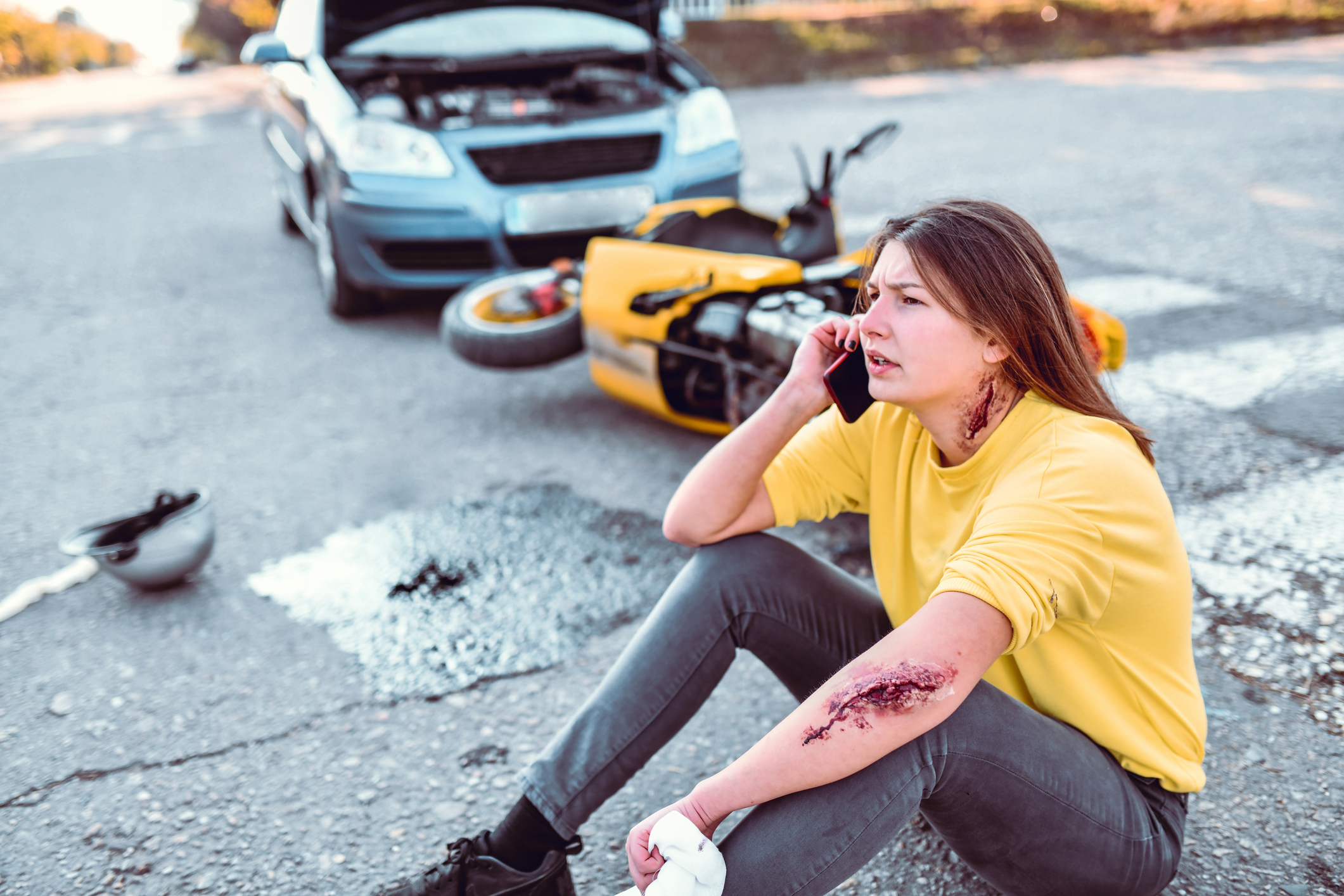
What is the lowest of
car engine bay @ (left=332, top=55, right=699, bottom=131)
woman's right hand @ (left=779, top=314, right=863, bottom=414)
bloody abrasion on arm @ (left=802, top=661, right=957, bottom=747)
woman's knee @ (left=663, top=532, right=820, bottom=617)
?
woman's knee @ (left=663, top=532, right=820, bottom=617)

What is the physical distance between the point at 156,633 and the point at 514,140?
3034 mm

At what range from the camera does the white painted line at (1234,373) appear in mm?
3637

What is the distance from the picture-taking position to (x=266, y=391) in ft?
14.8

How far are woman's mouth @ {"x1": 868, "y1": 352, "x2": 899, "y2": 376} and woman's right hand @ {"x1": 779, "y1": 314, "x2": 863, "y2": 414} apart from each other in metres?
0.19

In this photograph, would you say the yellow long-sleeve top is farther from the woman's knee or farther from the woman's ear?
the woman's knee

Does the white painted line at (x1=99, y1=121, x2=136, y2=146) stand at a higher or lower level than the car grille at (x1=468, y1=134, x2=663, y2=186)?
lower

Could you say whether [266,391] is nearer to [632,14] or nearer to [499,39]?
[499,39]

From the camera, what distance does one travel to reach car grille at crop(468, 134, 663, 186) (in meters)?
4.83

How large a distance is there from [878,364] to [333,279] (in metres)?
4.28

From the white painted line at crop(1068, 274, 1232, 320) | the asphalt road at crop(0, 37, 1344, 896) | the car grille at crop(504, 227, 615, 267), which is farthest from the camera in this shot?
the car grille at crop(504, 227, 615, 267)

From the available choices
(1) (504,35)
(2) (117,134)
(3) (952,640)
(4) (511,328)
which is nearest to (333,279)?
(1) (504,35)

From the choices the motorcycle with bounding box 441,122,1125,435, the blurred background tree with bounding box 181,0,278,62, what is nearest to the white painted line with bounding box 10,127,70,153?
the motorcycle with bounding box 441,122,1125,435

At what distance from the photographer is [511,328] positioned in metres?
3.81

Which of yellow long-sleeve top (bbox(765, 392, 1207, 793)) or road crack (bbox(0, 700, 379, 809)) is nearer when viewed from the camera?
yellow long-sleeve top (bbox(765, 392, 1207, 793))
